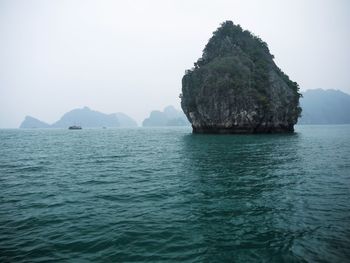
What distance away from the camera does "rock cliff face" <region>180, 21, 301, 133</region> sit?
2849 inches

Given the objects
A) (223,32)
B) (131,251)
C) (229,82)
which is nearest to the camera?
(131,251)

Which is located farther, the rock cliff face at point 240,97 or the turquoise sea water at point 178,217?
the rock cliff face at point 240,97

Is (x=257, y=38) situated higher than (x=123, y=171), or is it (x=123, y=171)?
(x=257, y=38)

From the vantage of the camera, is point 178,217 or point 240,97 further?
point 240,97

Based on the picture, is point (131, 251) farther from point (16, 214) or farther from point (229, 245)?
point (16, 214)

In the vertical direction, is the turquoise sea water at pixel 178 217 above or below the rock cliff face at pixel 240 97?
below

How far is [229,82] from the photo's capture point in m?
76.6

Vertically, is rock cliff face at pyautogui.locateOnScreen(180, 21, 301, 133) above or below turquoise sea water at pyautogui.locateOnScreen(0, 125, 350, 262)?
above

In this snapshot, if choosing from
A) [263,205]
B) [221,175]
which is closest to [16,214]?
[263,205]

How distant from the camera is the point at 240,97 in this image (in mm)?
73562

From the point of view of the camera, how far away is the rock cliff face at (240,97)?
237ft

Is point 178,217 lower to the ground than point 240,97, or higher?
lower

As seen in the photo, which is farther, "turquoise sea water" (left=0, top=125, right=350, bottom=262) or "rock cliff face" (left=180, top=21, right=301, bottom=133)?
"rock cliff face" (left=180, top=21, right=301, bottom=133)

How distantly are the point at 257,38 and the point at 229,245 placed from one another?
11383 centimetres
